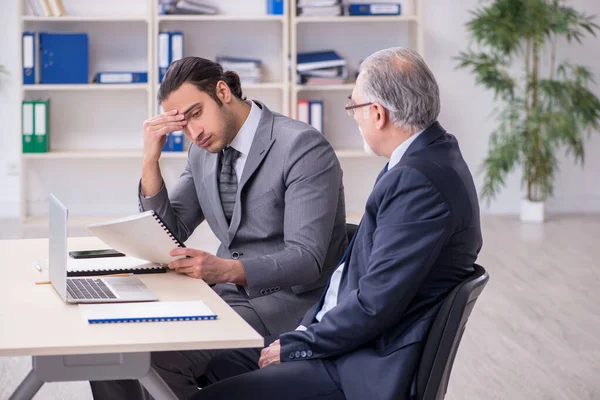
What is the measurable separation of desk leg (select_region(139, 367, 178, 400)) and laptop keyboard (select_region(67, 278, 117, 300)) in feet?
0.85

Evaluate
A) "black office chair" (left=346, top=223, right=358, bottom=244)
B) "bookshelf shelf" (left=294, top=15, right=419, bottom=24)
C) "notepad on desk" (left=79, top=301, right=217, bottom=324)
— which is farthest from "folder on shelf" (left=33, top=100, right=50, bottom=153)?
"notepad on desk" (left=79, top=301, right=217, bottom=324)

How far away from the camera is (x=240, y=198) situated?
2.51 metres

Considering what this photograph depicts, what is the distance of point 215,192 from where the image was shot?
2.59 m

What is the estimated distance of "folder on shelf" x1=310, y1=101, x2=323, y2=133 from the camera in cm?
645

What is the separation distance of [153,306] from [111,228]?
0.33 meters

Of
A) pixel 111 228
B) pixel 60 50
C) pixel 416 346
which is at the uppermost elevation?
pixel 60 50

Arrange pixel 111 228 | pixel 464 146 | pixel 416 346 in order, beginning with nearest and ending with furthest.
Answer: pixel 416 346 < pixel 111 228 < pixel 464 146

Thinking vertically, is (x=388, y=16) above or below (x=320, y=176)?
above

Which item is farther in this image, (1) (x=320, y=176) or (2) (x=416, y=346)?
(1) (x=320, y=176)

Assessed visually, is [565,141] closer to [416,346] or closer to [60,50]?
[60,50]

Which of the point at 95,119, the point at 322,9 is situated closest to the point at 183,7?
the point at 322,9

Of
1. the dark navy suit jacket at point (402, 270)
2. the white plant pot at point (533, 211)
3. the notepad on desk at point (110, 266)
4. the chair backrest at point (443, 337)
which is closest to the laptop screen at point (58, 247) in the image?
the notepad on desk at point (110, 266)

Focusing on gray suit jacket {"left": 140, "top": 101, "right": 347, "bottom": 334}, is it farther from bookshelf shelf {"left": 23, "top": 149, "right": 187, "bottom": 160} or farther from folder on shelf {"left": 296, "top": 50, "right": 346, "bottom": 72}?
folder on shelf {"left": 296, "top": 50, "right": 346, "bottom": 72}

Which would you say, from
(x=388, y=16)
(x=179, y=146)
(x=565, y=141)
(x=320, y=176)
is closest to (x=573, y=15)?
(x=565, y=141)
